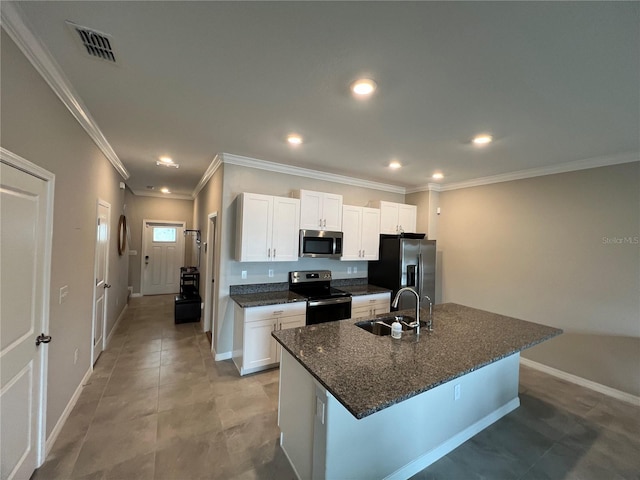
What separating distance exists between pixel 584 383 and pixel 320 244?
11.9 ft

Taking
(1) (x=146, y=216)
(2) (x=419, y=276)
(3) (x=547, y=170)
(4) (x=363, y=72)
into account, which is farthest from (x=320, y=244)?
(1) (x=146, y=216)

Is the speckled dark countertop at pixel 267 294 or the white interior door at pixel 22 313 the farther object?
the speckled dark countertop at pixel 267 294

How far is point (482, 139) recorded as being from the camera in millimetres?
2598

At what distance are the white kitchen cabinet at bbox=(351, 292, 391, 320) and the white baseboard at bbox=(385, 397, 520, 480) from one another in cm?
173

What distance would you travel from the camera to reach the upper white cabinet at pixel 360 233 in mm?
4055

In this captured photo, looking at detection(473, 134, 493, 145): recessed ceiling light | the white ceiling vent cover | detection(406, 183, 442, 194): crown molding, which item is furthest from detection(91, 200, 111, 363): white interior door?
detection(406, 183, 442, 194): crown molding

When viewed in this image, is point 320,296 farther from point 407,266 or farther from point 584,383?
point 584,383

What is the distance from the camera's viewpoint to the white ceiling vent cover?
1.37 m

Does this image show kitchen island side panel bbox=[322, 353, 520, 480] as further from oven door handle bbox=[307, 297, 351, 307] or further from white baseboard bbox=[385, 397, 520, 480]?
oven door handle bbox=[307, 297, 351, 307]

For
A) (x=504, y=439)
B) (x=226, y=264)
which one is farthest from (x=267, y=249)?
(x=504, y=439)

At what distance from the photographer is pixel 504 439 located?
7.29ft

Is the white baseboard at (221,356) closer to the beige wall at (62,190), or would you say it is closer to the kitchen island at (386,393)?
the beige wall at (62,190)

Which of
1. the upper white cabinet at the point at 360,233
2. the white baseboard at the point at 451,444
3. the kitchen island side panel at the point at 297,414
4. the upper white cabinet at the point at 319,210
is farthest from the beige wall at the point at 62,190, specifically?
the upper white cabinet at the point at 360,233

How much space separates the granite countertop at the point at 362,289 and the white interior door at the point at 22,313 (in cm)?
316
